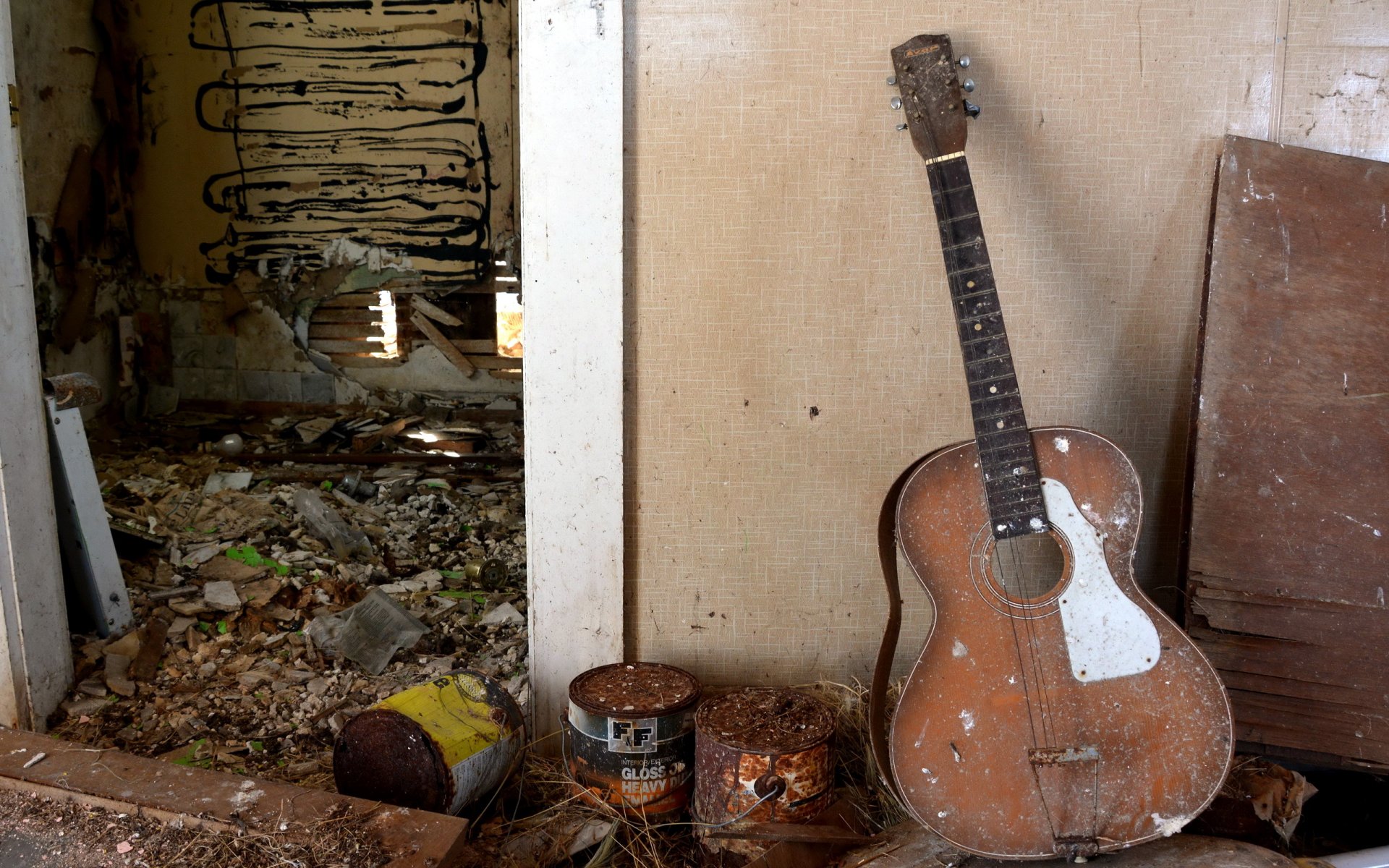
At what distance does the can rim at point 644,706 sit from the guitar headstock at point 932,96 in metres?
1.37

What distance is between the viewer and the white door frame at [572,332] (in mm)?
2355

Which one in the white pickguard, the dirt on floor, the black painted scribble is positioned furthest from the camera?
the black painted scribble

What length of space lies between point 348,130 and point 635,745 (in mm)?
5844

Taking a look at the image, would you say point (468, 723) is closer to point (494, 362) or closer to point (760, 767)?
point (760, 767)

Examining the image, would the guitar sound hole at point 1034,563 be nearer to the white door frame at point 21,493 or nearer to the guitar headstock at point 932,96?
the guitar headstock at point 932,96

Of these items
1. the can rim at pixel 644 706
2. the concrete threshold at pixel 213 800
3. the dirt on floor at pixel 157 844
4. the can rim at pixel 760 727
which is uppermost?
the can rim at pixel 644 706

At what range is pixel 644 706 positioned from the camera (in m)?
2.35

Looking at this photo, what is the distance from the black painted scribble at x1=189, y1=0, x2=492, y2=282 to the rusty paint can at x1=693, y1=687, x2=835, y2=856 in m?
5.31

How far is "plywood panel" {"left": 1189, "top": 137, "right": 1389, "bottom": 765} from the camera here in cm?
232

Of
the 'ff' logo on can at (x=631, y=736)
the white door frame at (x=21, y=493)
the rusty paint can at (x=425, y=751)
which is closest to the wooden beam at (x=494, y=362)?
the white door frame at (x=21, y=493)

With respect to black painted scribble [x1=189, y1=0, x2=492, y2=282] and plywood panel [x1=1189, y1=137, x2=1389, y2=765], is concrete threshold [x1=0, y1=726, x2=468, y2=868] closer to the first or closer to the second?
plywood panel [x1=1189, y1=137, x2=1389, y2=765]

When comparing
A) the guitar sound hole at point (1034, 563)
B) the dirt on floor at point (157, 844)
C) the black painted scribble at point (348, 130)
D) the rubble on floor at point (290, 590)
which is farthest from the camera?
the black painted scribble at point (348, 130)

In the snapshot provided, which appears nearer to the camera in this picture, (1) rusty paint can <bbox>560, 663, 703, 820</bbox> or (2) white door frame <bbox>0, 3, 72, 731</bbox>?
(1) rusty paint can <bbox>560, 663, 703, 820</bbox>

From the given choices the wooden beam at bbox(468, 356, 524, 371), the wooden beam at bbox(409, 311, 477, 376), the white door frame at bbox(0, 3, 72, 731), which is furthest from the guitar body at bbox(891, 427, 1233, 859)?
the wooden beam at bbox(409, 311, 477, 376)
